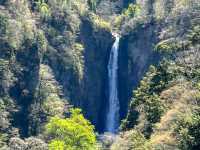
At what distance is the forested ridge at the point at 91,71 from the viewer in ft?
200

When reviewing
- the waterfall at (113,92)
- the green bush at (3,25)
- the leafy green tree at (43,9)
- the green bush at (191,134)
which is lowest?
the waterfall at (113,92)

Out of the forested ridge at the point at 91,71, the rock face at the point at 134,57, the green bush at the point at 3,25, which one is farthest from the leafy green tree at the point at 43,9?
the rock face at the point at 134,57

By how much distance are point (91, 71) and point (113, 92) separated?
5.92 metres

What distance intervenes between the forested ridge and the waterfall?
51 cm

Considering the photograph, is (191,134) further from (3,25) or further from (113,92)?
(113,92)

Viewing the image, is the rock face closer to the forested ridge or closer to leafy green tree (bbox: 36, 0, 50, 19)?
the forested ridge

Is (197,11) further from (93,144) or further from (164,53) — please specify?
(93,144)

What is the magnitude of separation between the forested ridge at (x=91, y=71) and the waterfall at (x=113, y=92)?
0.51m

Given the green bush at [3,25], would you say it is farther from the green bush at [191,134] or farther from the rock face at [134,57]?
the green bush at [191,134]

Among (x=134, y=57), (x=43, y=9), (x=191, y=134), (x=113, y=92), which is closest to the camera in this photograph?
(x=191, y=134)

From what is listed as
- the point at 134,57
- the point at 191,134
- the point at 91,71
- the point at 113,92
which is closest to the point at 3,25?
the point at 91,71

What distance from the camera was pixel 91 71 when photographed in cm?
10625

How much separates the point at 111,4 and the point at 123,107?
103 ft

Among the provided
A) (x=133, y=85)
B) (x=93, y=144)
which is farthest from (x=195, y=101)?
(x=133, y=85)
